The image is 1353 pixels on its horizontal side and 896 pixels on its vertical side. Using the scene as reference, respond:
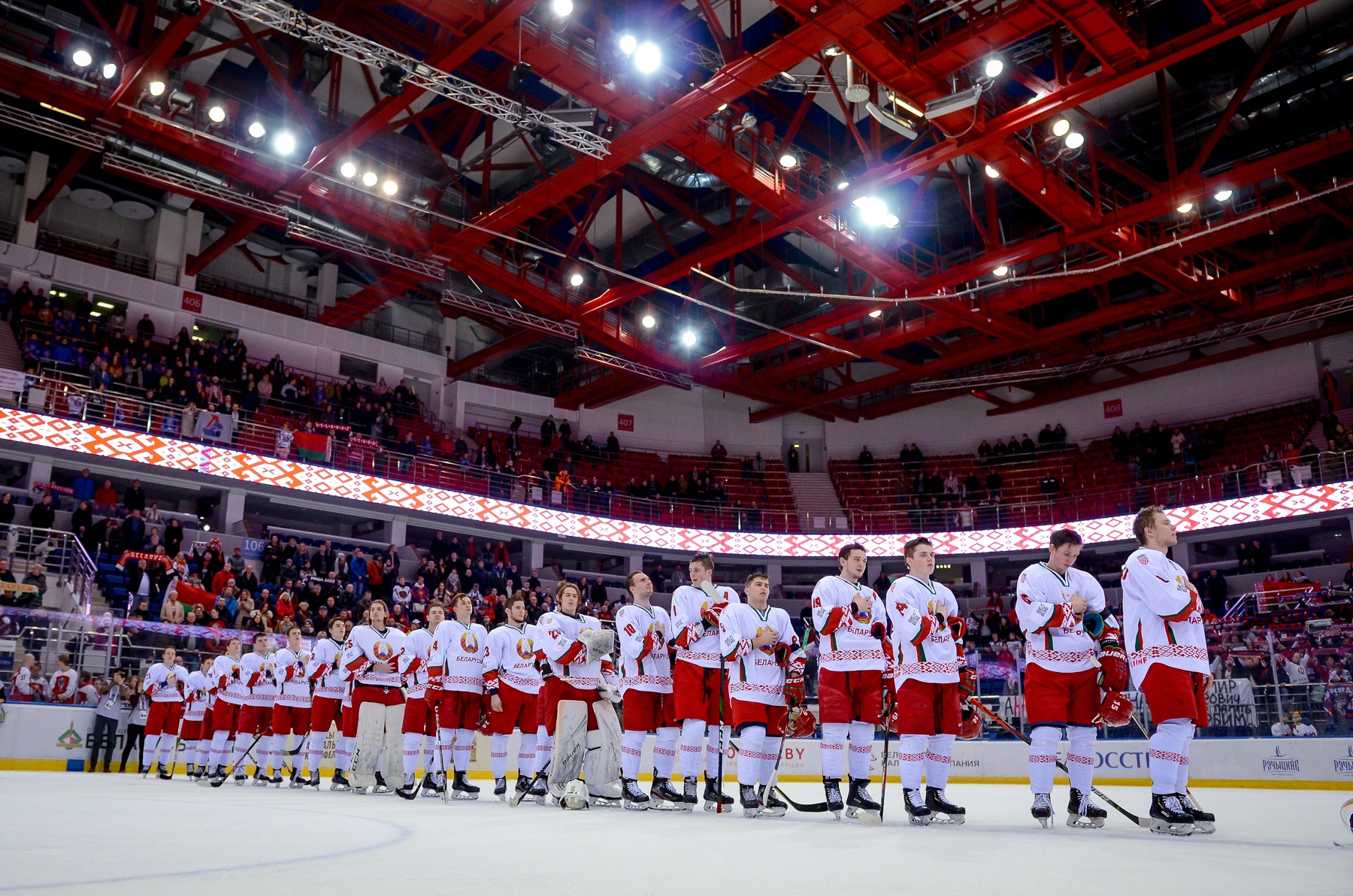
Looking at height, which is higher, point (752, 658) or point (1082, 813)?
point (752, 658)

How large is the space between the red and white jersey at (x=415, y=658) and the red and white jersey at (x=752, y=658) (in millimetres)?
3998

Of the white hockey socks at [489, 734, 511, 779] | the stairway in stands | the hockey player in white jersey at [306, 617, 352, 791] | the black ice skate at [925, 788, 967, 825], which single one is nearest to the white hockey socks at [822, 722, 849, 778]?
the black ice skate at [925, 788, 967, 825]

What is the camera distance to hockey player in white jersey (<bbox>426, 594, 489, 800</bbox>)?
10.7 metres

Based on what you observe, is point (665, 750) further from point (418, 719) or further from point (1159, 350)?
point (1159, 350)

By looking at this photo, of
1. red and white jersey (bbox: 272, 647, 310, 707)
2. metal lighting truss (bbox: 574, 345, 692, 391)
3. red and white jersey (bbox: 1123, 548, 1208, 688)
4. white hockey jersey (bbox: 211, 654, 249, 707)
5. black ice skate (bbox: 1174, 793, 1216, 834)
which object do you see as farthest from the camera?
metal lighting truss (bbox: 574, 345, 692, 391)

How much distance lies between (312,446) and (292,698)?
15722 millimetres

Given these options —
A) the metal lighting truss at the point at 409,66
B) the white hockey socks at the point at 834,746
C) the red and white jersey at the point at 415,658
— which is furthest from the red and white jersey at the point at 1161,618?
the metal lighting truss at the point at 409,66

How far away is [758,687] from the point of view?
8.71 meters

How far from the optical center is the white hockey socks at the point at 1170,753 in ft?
22.4

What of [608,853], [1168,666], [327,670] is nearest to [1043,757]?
[1168,666]

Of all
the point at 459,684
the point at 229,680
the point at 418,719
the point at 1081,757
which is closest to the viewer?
the point at 1081,757

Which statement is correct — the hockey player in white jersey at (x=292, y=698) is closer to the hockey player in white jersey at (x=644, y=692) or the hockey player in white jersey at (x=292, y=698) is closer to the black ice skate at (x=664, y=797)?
the hockey player in white jersey at (x=644, y=692)

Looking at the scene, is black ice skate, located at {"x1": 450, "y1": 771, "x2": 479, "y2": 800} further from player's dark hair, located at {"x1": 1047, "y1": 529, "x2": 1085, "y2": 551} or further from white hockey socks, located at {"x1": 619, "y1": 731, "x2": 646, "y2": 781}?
player's dark hair, located at {"x1": 1047, "y1": 529, "x2": 1085, "y2": 551}

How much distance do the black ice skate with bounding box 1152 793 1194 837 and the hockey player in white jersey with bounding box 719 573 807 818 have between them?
2982 mm
